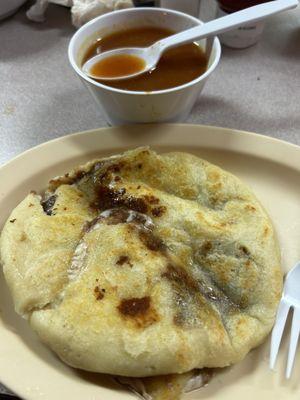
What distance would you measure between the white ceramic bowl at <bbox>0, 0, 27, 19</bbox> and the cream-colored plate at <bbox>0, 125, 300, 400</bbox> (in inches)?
27.8

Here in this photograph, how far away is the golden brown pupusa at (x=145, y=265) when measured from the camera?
68 cm

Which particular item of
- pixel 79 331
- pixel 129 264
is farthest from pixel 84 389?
pixel 129 264

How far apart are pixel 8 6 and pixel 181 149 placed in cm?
85

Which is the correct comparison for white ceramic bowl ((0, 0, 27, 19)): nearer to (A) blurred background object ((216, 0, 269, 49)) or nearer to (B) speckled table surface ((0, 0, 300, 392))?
(B) speckled table surface ((0, 0, 300, 392))

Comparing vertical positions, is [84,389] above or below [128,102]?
below

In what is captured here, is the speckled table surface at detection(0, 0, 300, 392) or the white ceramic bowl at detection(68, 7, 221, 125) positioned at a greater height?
the white ceramic bowl at detection(68, 7, 221, 125)

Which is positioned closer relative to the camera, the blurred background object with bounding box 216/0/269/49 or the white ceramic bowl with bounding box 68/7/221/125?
the white ceramic bowl with bounding box 68/7/221/125

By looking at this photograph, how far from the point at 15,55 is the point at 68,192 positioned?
73 cm

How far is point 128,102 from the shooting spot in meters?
0.98

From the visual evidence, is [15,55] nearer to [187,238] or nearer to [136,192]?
[136,192]

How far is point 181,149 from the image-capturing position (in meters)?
1.00

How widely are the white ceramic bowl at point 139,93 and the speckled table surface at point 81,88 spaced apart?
18cm

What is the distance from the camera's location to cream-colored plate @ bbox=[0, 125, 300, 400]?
687 millimetres

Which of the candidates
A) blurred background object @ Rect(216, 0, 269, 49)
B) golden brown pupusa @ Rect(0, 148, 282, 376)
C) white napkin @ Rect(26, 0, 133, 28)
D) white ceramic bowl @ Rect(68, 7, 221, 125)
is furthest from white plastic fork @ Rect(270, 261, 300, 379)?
white napkin @ Rect(26, 0, 133, 28)
